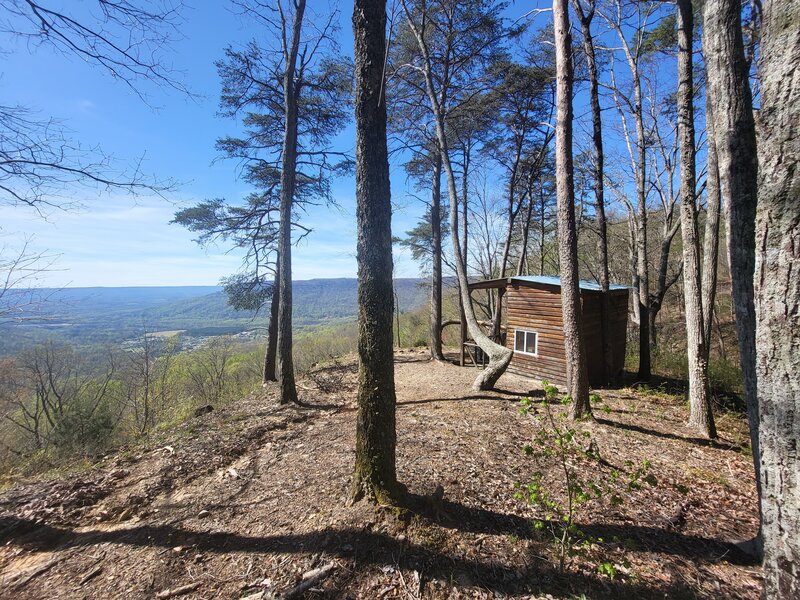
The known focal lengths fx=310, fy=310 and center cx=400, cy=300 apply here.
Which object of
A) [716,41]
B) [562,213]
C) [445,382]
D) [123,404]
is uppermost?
[716,41]

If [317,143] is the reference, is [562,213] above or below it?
below

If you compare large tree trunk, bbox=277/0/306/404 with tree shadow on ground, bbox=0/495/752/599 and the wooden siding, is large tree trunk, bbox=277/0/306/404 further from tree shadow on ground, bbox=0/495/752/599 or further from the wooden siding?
the wooden siding

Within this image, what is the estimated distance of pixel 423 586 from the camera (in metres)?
2.13

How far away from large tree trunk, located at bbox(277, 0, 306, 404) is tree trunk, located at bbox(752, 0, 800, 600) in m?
6.58

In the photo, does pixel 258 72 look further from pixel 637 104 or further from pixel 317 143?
pixel 637 104

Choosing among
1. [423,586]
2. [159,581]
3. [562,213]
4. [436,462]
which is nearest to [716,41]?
[562,213]

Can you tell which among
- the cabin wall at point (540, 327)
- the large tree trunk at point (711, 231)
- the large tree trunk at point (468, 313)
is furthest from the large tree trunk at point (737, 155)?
the cabin wall at point (540, 327)

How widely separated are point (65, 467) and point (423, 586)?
5568mm

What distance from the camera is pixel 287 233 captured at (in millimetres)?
7008

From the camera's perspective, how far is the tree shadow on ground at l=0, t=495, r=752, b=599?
2.16 metres

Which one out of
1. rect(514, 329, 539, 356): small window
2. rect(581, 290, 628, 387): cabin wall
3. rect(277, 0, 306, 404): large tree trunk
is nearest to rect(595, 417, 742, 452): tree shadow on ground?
rect(581, 290, 628, 387): cabin wall

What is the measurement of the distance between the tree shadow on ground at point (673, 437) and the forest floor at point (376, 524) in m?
0.03

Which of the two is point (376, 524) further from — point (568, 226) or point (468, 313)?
point (468, 313)

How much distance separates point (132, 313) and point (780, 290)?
26.5 m
